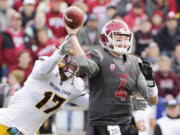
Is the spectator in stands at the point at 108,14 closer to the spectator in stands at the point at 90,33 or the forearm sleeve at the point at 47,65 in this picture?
the spectator in stands at the point at 90,33

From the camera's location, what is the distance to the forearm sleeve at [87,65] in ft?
15.8

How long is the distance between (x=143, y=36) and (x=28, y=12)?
8.23 feet

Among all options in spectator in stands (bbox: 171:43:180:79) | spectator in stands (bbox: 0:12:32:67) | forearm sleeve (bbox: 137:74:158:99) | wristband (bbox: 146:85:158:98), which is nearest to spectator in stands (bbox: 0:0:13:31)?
spectator in stands (bbox: 0:12:32:67)

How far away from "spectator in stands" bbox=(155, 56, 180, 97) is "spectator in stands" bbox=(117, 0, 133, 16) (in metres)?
2.38

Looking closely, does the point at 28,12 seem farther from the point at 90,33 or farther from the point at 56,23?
the point at 90,33

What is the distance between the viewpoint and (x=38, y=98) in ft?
18.3

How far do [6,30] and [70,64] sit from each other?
4.80 meters

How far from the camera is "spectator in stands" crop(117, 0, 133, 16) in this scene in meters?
11.9

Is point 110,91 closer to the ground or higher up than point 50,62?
closer to the ground

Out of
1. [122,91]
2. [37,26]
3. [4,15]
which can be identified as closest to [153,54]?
[37,26]

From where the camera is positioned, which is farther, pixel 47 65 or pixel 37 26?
pixel 37 26

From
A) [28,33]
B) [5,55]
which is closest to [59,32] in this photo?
[28,33]

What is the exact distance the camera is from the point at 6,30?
10.0m

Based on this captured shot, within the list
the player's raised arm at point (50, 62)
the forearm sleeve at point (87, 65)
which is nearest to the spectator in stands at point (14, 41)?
the player's raised arm at point (50, 62)
